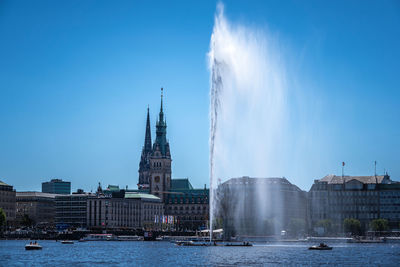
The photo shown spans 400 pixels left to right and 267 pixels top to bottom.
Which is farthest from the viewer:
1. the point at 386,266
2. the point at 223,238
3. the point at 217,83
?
the point at 223,238

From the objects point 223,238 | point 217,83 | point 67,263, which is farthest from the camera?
point 223,238

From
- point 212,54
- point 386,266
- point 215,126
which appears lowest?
point 386,266

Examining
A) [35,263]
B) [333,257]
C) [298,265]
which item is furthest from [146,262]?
[333,257]

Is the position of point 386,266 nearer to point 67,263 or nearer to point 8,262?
point 67,263

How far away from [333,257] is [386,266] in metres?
20.4

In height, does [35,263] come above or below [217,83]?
below

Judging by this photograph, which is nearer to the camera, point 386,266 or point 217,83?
point 386,266

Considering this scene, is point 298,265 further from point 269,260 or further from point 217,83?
point 217,83

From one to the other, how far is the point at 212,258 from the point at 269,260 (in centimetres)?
889

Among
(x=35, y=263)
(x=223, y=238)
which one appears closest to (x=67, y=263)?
(x=35, y=263)

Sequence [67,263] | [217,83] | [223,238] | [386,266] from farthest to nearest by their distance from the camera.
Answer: [223,238] < [217,83] < [67,263] < [386,266]

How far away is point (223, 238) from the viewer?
176500 millimetres

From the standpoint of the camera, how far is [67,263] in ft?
344

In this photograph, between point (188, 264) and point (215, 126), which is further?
point (215, 126)
